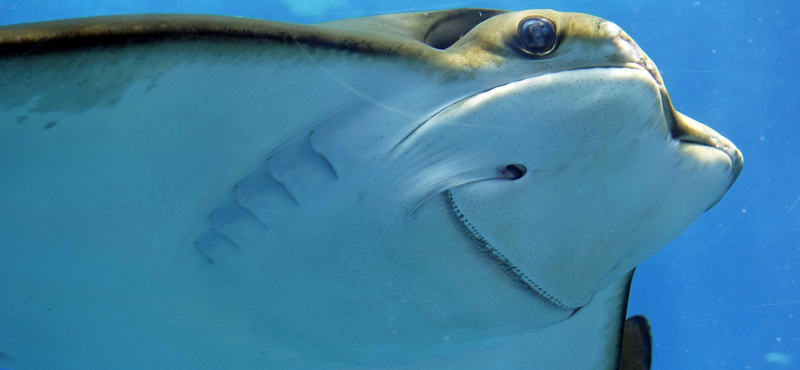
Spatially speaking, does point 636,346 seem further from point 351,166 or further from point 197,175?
point 197,175

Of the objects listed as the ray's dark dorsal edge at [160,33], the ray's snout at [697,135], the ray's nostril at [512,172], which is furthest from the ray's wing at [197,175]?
the ray's snout at [697,135]

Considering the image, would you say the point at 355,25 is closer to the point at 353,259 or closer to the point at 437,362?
the point at 353,259

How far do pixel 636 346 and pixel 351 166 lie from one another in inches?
64.3

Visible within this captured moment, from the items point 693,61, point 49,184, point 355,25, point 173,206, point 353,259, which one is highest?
point 355,25

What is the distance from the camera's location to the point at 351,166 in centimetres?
95

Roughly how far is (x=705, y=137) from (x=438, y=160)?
562mm

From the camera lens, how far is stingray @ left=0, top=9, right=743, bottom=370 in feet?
2.62

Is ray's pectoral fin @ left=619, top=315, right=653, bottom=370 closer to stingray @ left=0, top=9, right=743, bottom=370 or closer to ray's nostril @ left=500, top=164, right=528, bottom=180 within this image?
stingray @ left=0, top=9, right=743, bottom=370

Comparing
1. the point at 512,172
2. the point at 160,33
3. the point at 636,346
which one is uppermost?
the point at 160,33

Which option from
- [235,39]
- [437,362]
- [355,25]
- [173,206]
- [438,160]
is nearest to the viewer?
[235,39]

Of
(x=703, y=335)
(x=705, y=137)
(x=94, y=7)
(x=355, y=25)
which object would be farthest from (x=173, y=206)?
(x=703, y=335)

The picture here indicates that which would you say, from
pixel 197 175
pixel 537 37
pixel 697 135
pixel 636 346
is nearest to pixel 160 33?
pixel 197 175

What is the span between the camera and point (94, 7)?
4.81 meters

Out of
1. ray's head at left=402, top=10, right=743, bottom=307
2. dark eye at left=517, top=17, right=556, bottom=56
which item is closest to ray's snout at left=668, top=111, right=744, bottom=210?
ray's head at left=402, top=10, right=743, bottom=307
